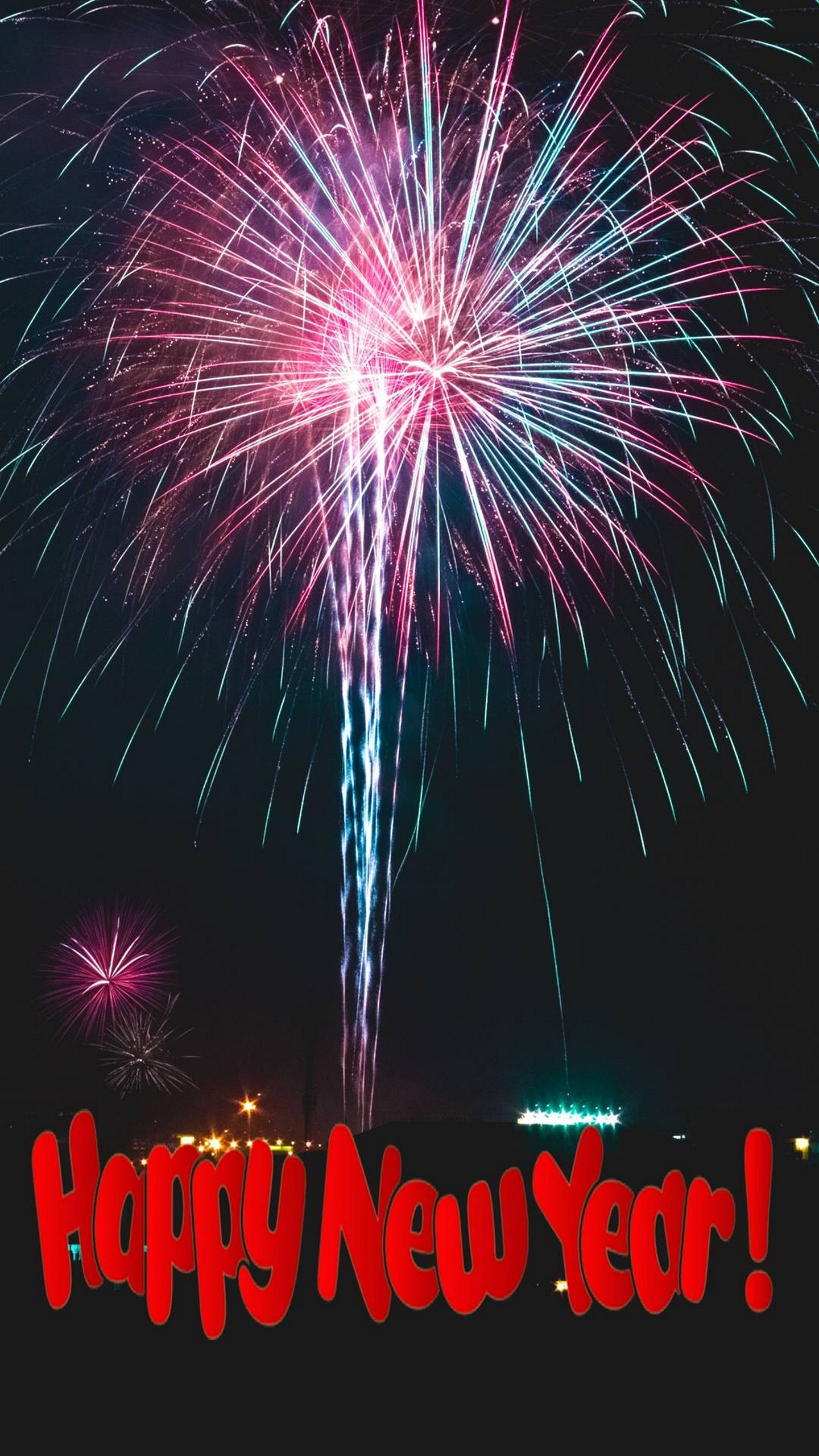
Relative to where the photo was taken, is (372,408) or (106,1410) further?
(372,408)

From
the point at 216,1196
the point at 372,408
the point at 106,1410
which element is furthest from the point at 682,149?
the point at 106,1410

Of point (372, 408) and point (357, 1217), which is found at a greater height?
point (372, 408)

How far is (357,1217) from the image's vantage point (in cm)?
1228

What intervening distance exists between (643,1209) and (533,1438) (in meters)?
3.34

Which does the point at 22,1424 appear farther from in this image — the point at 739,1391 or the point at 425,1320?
the point at 739,1391

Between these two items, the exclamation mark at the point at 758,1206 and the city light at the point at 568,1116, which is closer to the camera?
the exclamation mark at the point at 758,1206

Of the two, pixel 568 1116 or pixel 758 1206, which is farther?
pixel 568 1116

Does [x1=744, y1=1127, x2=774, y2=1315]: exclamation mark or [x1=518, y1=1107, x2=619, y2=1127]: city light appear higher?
[x1=518, y1=1107, x2=619, y2=1127]: city light

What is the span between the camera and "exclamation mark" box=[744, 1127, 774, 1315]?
532 inches

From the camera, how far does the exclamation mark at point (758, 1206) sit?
1352 cm

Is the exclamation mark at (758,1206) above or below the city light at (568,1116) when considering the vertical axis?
below

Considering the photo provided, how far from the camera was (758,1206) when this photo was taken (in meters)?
13.6

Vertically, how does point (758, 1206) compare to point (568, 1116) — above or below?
below

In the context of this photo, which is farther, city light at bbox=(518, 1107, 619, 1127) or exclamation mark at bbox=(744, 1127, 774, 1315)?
city light at bbox=(518, 1107, 619, 1127)
